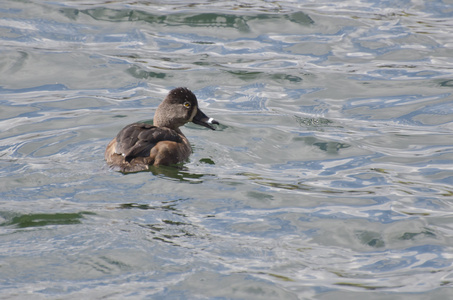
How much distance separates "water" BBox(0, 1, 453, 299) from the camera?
584 cm

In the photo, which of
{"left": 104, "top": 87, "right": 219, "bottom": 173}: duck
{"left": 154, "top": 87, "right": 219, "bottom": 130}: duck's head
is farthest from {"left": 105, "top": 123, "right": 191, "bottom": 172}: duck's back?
{"left": 154, "top": 87, "right": 219, "bottom": 130}: duck's head

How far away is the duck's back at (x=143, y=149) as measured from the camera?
327 inches

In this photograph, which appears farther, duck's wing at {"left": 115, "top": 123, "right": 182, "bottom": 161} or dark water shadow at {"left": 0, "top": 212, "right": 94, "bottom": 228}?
duck's wing at {"left": 115, "top": 123, "right": 182, "bottom": 161}

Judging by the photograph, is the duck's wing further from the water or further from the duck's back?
the water

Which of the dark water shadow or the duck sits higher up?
the duck

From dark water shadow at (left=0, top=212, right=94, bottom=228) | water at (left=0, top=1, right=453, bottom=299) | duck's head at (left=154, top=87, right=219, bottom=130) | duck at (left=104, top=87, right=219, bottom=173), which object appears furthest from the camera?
duck's head at (left=154, top=87, right=219, bottom=130)

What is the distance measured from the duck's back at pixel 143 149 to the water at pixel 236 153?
19 cm

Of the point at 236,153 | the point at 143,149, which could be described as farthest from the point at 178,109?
the point at 143,149

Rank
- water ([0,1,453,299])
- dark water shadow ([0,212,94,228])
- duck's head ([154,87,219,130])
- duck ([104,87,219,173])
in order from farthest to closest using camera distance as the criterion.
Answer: duck's head ([154,87,219,130]) < duck ([104,87,219,173]) < dark water shadow ([0,212,94,228]) < water ([0,1,453,299])

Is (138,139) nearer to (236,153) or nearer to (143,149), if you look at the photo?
(143,149)

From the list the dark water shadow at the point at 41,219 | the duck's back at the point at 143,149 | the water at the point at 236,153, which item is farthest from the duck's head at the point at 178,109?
the dark water shadow at the point at 41,219

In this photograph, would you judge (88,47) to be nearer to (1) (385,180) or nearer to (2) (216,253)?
(1) (385,180)

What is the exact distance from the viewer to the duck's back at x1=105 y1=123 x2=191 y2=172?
8297mm

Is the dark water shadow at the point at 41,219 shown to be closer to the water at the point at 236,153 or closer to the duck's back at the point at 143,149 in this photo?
the water at the point at 236,153
